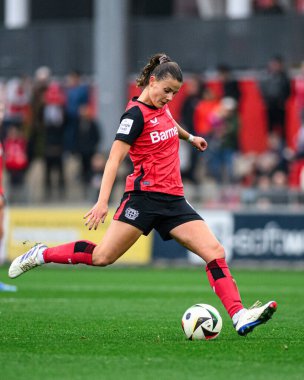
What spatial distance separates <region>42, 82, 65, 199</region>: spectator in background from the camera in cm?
2364

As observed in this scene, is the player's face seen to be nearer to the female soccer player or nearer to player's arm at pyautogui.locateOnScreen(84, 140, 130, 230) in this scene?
the female soccer player

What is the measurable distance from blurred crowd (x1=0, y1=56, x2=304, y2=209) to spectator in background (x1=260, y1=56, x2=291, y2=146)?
0.02 metres

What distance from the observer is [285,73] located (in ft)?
72.6

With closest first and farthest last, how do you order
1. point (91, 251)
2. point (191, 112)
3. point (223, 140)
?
point (91, 251) → point (223, 140) → point (191, 112)

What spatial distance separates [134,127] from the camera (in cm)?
952

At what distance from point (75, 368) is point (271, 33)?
16975 mm

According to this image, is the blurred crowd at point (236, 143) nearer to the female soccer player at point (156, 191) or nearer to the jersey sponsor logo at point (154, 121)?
the female soccer player at point (156, 191)

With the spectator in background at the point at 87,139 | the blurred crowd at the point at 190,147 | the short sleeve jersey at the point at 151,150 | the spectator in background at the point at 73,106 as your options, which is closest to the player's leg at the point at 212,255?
the short sleeve jersey at the point at 151,150

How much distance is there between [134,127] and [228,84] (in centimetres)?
1326

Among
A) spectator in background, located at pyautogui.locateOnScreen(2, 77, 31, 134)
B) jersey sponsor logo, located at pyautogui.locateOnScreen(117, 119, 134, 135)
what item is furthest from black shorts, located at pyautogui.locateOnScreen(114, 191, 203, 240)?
spectator in background, located at pyautogui.locateOnScreen(2, 77, 31, 134)

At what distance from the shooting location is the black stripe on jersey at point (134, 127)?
374 inches

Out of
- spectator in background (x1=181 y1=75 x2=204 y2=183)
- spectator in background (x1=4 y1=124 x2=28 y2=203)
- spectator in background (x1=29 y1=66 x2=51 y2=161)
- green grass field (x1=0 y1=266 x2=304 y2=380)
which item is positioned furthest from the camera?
spectator in background (x1=4 y1=124 x2=28 y2=203)

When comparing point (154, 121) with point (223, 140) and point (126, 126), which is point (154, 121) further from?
point (223, 140)

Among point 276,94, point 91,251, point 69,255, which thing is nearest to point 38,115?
point 276,94
